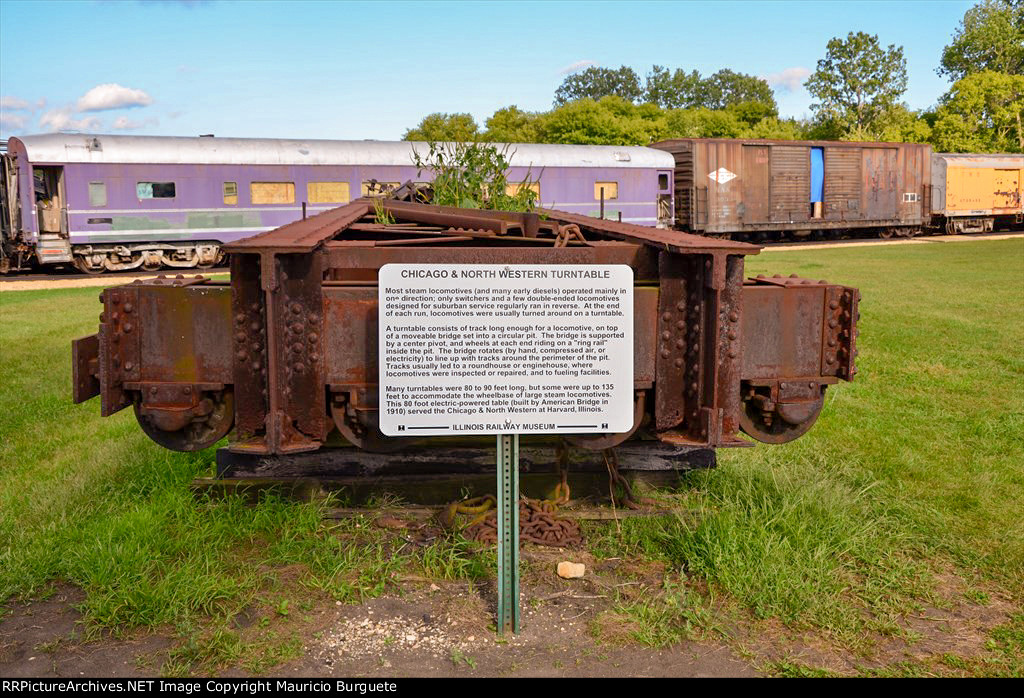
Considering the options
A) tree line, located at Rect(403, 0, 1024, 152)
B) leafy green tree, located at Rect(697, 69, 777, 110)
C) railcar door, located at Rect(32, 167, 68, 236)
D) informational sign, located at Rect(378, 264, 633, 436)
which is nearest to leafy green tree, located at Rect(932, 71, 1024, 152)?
tree line, located at Rect(403, 0, 1024, 152)

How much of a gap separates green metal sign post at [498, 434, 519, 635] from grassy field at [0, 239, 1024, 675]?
433 millimetres

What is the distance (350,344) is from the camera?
353 cm

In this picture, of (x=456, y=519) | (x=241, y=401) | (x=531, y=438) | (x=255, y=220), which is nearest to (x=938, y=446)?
(x=531, y=438)

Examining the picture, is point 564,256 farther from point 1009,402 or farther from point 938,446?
point 1009,402

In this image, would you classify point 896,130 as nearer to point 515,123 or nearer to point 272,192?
point 515,123

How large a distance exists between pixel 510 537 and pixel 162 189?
58.5 feet

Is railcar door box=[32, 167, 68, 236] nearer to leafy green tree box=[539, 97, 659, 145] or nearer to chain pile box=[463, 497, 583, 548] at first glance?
chain pile box=[463, 497, 583, 548]

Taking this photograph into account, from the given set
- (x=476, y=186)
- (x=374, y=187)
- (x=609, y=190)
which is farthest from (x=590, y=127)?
(x=476, y=186)

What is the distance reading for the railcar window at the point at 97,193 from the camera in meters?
18.4

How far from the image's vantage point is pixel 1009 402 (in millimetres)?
6812

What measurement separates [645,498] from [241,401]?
2.15m

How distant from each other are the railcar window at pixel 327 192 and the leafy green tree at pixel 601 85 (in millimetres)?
90137

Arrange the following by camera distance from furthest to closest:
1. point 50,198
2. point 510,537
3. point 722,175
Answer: point 722,175 < point 50,198 < point 510,537

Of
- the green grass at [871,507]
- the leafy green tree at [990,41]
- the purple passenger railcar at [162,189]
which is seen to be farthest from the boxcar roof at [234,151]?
the leafy green tree at [990,41]
